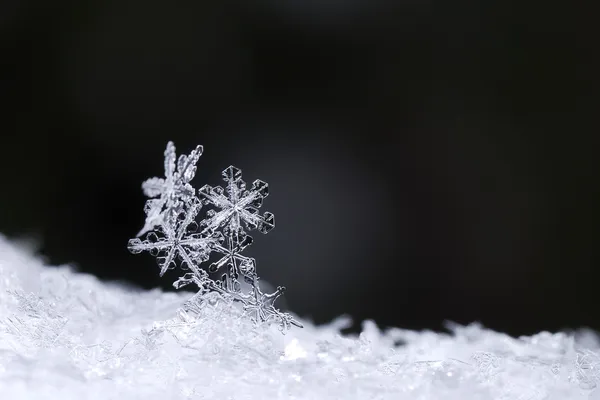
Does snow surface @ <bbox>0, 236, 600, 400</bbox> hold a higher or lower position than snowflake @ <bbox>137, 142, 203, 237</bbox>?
lower

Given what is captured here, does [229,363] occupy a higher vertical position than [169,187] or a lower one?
lower

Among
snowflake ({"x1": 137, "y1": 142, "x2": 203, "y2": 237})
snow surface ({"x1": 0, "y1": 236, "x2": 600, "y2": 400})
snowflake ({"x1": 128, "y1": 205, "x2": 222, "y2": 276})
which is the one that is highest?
snowflake ({"x1": 137, "y1": 142, "x2": 203, "y2": 237})

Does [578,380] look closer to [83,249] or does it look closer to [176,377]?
[176,377]

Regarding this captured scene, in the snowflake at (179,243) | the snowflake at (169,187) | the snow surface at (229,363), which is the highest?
the snowflake at (169,187)

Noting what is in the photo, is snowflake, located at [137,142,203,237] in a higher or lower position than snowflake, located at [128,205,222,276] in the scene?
higher
